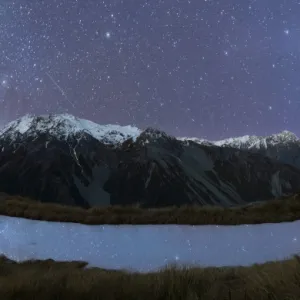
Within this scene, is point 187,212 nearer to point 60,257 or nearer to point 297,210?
point 297,210

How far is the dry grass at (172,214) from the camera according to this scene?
9969 mm

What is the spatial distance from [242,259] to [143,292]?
12.0ft

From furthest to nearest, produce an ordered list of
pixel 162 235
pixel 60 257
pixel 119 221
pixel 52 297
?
pixel 119 221
pixel 162 235
pixel 60 257
pixel 52 297

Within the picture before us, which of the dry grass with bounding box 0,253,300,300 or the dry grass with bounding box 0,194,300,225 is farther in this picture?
the dry grass with bounding box 0,194,300,225

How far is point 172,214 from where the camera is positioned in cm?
1045

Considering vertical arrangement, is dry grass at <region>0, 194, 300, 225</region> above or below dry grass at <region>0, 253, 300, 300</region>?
above

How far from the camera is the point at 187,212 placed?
10.5 m

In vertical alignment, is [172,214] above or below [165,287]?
above

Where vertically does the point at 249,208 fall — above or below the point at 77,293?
above

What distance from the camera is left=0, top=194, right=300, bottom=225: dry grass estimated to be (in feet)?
32.7

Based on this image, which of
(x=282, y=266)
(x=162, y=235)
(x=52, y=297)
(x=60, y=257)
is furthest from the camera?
(x=162, y=235)

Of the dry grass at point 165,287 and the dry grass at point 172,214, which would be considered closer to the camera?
the dry grass at point 165,287

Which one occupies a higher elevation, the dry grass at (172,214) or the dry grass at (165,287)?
the dry grass at (172,214)

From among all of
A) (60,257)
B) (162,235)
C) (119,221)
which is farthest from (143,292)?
(119,221)
